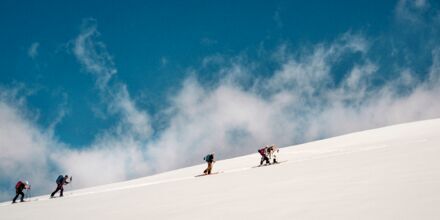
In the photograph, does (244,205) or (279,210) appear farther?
(244,205)

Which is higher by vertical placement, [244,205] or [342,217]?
[244,205]

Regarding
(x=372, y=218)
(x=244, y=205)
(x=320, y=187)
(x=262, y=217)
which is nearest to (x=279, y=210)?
(x=262, y=217)

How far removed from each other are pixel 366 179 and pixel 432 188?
196 cm

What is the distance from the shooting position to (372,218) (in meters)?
3.59

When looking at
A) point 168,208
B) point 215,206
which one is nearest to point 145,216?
point 168,208

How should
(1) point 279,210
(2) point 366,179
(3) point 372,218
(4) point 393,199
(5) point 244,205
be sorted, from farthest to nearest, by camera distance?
(2) point 366,179, (5) point 244,205, (1) point 279,210, (4) point 393,199, (3) point 372,218

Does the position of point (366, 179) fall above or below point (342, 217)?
above

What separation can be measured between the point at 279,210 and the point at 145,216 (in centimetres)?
285

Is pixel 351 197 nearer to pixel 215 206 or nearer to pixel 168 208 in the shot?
pixel 215 206

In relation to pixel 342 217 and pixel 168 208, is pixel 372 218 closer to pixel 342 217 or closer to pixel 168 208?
pixel 342 217

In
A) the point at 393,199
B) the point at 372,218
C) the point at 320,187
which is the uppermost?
the point at 320,187

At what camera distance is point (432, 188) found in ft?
15.1

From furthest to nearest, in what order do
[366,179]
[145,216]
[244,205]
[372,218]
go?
[366,179] → [145,216] → [244,205] → [372,218]

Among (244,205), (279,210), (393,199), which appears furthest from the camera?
(244,205)
